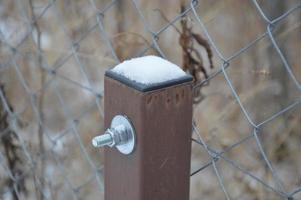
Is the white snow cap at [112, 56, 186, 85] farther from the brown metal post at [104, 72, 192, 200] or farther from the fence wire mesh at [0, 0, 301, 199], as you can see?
the fence wire mesh at [0, 0, 301, 199]

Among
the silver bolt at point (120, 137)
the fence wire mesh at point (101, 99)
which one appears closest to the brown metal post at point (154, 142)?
the silver bolt at point (120, 137)

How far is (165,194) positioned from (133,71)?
0.60ft

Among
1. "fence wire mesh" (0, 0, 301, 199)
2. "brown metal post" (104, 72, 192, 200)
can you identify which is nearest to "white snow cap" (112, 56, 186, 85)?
"brown metal post" (104, 72, 192, 200)

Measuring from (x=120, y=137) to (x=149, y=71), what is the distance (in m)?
0.10

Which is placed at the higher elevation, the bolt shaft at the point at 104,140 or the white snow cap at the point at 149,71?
the white snow cap at the point at 149,71

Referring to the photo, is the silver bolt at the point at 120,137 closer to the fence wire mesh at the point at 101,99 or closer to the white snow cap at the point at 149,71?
the white snow cap at the point at 149,71

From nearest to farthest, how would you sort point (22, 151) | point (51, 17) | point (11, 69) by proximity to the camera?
point (22, 151), point (11, 69), point (51, 17)

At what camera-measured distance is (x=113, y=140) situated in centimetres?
82

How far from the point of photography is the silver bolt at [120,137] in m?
0.82

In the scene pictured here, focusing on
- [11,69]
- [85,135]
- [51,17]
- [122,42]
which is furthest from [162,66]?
[51,17]

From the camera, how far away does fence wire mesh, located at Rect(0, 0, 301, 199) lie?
5.29 ft

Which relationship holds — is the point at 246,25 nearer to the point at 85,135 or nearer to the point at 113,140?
the point at 85,135

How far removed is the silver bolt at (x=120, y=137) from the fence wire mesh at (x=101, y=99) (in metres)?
0.43

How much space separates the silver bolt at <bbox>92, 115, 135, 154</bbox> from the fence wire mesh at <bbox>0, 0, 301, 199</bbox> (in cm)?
43
